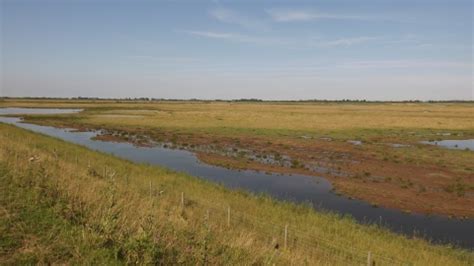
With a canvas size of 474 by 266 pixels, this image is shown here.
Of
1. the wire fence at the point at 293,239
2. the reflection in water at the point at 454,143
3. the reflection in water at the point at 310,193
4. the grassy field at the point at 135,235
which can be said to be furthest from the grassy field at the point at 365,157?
the wire fence at the point at 293,239

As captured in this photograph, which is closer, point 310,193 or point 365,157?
point 310,193

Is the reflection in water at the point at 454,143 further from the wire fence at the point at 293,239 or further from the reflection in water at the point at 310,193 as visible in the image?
the wire fence at the point at 293,239

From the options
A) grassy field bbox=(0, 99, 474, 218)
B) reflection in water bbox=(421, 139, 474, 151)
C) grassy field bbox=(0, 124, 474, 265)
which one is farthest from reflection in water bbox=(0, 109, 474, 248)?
reflection in water bbox=(421, 139, 474, 151)

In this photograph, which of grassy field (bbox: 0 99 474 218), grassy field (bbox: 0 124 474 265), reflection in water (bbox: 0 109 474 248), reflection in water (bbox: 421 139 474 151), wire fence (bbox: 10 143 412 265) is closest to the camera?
grassy field (bbox: 0 124 474 265)

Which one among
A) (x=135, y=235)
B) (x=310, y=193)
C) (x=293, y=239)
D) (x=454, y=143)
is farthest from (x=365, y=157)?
(x=135, y=235)

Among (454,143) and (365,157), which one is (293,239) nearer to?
(365,157)

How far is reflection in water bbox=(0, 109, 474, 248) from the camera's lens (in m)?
18.2

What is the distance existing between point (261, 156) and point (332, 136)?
2100cm

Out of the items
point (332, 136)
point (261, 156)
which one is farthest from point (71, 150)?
point (332, 136)

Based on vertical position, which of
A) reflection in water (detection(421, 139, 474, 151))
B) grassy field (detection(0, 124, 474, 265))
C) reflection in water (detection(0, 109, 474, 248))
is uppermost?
grassy field (detection(0, 124, 474, 265))

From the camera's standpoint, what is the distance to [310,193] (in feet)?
80.3

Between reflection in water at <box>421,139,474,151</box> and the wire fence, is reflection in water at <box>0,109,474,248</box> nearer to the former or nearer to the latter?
the wire fence

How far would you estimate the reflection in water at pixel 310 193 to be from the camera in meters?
18.2

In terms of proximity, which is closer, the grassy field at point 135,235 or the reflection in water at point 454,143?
the grassy field at point 135,235
